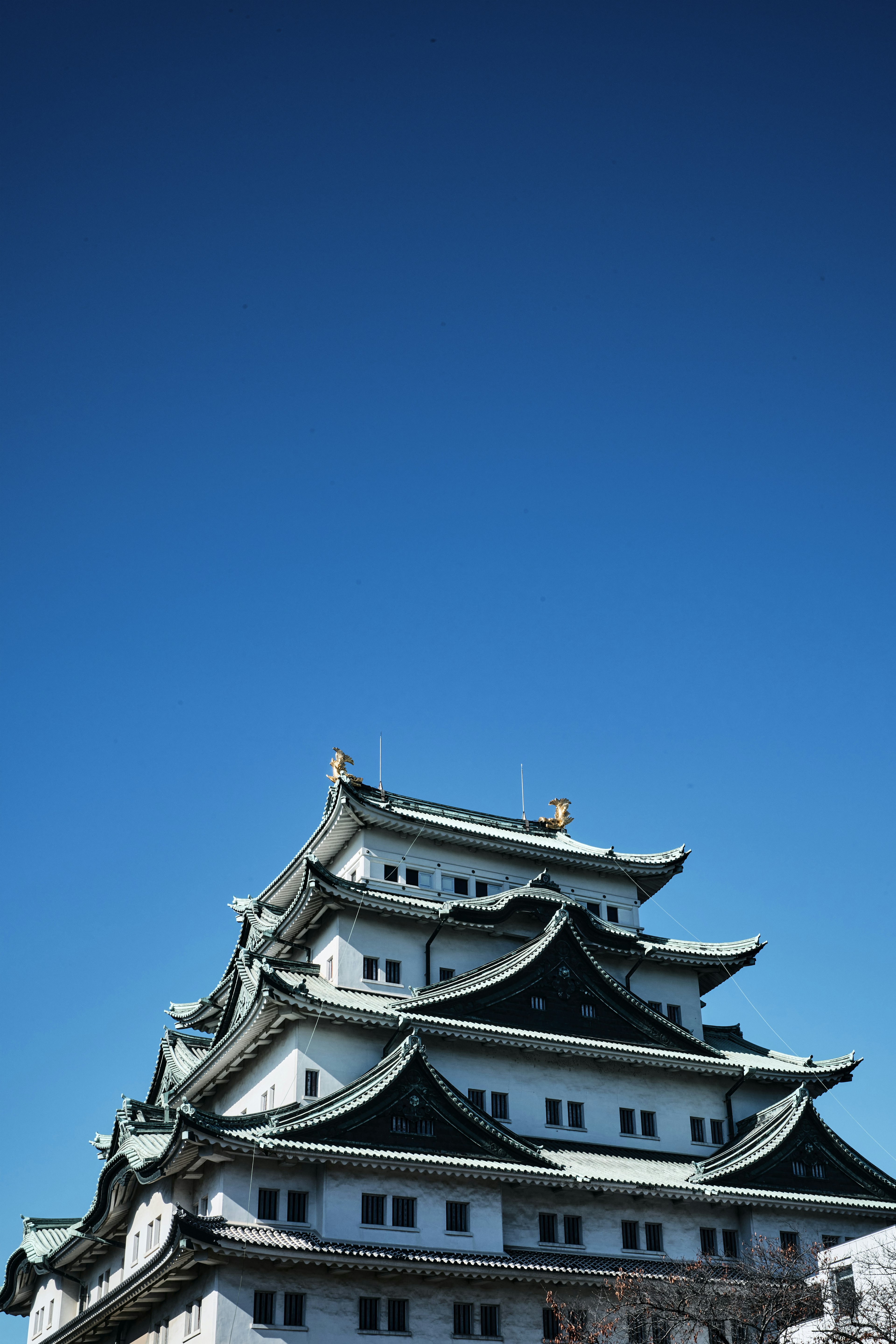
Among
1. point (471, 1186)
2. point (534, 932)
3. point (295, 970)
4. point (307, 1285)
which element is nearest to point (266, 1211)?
point (307, 1285)

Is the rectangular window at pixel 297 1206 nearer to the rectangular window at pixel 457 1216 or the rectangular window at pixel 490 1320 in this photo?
the rectangular window at pixel 457 1216

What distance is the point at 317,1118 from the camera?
36719mm

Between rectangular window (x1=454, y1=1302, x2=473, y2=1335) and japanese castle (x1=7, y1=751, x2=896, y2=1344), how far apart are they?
61 mm

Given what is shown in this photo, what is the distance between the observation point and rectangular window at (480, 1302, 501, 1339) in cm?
3688

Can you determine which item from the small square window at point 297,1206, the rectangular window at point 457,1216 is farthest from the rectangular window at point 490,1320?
the small square window at point 297,1206

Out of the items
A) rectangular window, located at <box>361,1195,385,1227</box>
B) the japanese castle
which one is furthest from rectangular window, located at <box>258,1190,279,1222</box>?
rectangular window, located at <box>361,1195,385,1227</box>

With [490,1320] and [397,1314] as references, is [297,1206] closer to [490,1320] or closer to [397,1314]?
[397,1314]

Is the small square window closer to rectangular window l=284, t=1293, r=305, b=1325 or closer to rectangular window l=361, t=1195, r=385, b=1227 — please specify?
rectangular window l=361, t=1195, r=385, b=1227

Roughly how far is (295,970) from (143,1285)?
1126 centimetres

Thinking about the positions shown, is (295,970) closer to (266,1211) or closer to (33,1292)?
(266,1211)

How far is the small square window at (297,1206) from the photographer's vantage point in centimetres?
3647

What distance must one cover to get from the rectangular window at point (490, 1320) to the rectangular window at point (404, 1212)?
119 inches

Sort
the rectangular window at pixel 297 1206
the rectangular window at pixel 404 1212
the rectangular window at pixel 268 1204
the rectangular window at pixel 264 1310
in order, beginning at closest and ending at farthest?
the rectangular window at pixel 264 1310, the rectangular window at pixel 268 1204, the rectangular window at pixel 297 1206, the rectangular window at pixel 404 1212

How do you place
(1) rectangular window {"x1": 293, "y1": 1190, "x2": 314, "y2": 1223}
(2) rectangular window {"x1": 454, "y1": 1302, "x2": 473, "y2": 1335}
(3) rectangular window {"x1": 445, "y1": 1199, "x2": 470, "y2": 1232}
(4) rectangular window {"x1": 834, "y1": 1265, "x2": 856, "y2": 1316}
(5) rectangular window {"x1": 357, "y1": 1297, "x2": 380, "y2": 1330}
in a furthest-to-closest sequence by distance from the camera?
(3) rectangular window {"x1": 445, "y1": 1199, "x2": 470, "y2": 1232}
(2) rectangular window {"x1": 454, "y1": 1302, "x2": 473, "y2": 1335}
(1) rectangular window {"x1": 293, "y1": 1190, "x2": 314, "y2": 1223}
(5) rectangular window {"x1": 357, "y1": 1297, "x2": 380, "y2": 1330}
(4) rectangular window {"x1": 834, "y1": 1265, "x2": 856, "y2": 1316}
